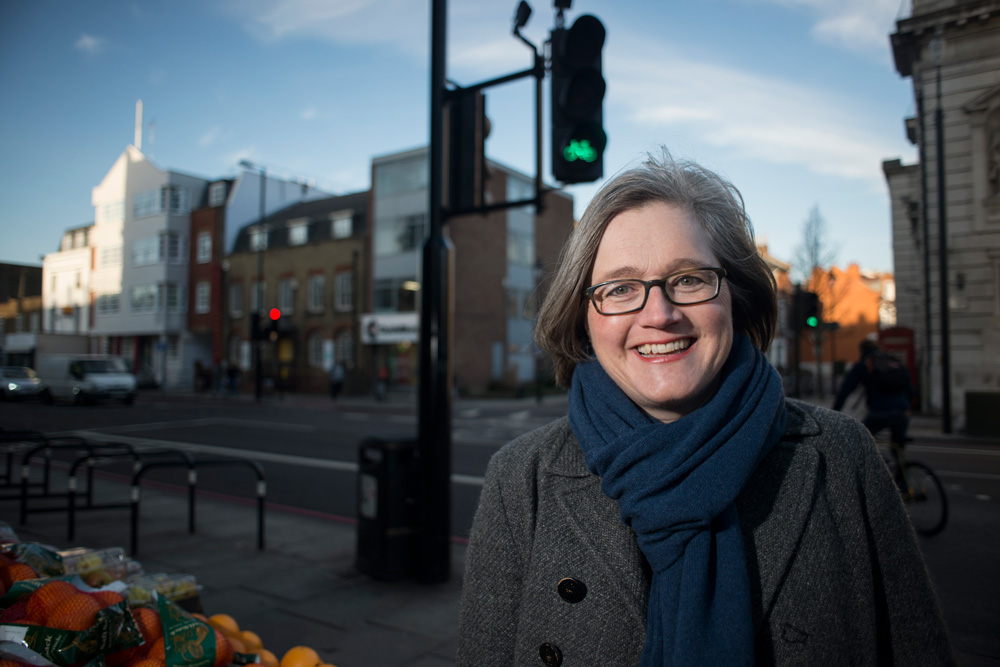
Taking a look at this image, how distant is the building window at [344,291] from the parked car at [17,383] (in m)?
28.4

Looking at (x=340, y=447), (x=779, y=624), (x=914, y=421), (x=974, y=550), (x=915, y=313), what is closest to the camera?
(x=779, y=624)

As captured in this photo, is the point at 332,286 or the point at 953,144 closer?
the point at 953,144

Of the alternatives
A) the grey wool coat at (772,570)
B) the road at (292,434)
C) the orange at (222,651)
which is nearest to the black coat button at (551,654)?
the grey wool coat at (772,570)

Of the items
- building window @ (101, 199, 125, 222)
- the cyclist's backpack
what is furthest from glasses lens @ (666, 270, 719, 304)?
the cyclist's backpack

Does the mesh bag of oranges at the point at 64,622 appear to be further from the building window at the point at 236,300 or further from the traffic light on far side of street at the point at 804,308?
the building window at the point at 236,300

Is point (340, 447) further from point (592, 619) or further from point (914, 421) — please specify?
point (592, 619)

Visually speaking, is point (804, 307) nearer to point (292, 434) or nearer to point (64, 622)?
point (292, 434)

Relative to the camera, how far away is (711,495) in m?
1.31

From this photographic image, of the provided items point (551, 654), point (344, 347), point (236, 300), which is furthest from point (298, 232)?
point (551, 654)

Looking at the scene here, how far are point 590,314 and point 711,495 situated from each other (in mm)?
560

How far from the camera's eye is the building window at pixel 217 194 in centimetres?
3744

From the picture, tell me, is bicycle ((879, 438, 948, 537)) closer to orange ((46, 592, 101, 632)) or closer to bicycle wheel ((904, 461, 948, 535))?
bicycle wheel ((904, 461, 948, 535))

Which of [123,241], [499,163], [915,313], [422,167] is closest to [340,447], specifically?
[123,241]

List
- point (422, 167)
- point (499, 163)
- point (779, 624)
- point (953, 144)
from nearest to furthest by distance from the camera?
1. point (779, 624)
2. point (953, 144)
3. point (422, 167)
4. point (499, 163)
